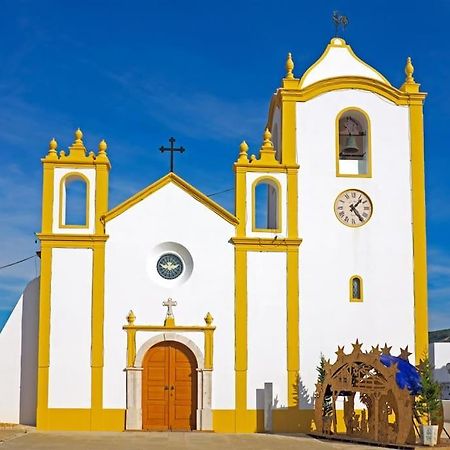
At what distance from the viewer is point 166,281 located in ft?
78.5

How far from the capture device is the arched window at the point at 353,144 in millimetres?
25266

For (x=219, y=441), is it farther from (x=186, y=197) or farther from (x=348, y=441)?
(x=186, y=197)

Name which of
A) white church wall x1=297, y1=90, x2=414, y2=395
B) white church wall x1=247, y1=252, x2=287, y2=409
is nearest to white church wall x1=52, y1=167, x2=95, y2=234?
white church wall x1=247, y1=252, x2=287, y2=409

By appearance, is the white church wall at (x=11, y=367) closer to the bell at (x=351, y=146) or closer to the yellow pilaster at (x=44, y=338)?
the yellow pilaster at (x=44, y=338)

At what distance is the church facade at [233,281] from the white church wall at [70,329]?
1.3 inches

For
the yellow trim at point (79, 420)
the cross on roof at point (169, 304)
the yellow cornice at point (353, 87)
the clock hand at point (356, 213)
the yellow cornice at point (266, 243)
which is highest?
the yellow cornice at point (353, 87)

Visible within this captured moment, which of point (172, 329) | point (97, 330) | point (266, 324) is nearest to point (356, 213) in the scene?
point (266, 324)

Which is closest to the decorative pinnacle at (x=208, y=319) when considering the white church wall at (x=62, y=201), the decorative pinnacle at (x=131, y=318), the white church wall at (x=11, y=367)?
the decorative pinnacle at (x=131, y=318)

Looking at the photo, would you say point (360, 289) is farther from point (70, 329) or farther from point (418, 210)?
point (70, 329)

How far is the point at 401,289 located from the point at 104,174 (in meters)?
8.78

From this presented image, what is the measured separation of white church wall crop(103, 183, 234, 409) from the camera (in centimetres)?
2350

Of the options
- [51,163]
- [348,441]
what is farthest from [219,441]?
[51,163]

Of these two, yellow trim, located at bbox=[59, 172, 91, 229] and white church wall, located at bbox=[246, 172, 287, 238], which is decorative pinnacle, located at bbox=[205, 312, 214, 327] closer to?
white church wall, located at bbox=[246, 172, 287, 238]

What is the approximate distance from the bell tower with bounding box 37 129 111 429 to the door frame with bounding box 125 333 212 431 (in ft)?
2.63
